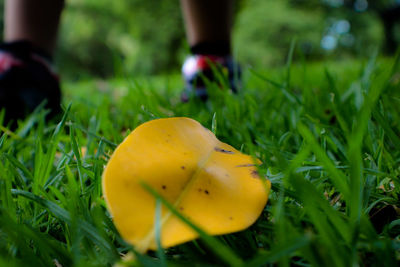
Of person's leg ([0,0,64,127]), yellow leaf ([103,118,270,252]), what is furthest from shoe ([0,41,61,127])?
yellow leaf ([103,118,270,252])

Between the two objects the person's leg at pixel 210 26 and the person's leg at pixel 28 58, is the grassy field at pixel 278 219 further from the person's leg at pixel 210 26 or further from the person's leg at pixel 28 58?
the person's leg at pixel 210 26

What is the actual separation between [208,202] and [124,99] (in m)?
0.91

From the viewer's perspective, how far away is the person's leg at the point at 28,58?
96 cm

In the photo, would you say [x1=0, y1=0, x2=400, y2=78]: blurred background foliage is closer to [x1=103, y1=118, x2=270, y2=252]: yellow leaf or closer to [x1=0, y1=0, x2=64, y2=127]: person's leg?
[x1=0, y1=0, x2=64, y2=127]: person's leg

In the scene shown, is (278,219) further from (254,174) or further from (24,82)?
(24,82)

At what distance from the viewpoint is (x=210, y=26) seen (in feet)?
4.24

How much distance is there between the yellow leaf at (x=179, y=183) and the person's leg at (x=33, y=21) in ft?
3.23

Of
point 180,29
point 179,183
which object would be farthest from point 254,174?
point 180,29

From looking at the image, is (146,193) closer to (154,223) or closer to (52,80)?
(154,223)

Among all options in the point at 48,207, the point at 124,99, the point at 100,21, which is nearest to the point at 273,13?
the point at 100,21

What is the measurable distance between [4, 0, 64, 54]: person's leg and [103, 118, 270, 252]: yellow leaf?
0.98 metres

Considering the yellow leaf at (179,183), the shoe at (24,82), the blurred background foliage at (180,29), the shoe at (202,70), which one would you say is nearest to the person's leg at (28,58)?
the shoe at (24,82)

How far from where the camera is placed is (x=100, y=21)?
51.4 feet

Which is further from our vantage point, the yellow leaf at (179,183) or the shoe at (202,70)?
the shoe at (202,70)
